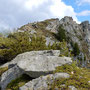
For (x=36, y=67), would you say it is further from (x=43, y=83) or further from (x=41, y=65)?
(x=43, y=83)

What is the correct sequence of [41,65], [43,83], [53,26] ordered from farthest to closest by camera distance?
1. [53,26]
2. [41,65]
3. [43,83]

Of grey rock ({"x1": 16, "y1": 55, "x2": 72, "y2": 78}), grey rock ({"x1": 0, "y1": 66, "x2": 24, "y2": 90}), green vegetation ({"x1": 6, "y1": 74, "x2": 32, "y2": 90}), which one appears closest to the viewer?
green vegetation ({"x1": 6, "y1": 74, "x2": 32, "y2": 90})

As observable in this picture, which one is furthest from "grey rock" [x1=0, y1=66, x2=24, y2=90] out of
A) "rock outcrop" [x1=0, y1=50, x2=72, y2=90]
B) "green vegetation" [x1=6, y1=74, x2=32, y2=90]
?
"green vegetation" [x1=6, y1=74, x2=32, y2=90]

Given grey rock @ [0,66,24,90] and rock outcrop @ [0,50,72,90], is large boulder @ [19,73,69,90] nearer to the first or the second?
rock outcrop @ [0,50,72,90]

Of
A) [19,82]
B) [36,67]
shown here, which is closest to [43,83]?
[36,67]

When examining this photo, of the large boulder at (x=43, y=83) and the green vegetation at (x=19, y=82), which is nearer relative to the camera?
the large boulder at (x=43, y=83)

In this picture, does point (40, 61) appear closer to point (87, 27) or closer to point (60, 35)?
point (60, 35)

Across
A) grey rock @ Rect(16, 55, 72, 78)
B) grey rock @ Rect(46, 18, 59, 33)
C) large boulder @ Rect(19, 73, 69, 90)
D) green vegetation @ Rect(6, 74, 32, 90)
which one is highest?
grey rock @ Rect(46, 18, 59, 33)

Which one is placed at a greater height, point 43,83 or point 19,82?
point 43,83

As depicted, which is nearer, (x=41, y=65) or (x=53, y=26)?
(x=41, y=65)

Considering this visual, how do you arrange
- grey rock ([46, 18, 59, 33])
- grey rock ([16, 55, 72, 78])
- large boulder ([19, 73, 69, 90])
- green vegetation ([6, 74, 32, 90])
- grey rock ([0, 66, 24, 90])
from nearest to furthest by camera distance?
1. large boulder ([19, 73, 69, 90])
2. green vegetation ([6, 74, 32, 90])
3. grey rock ([16, 55, 72, 78])
4. grey rock ([0, 66, 24, 90])
5. grey rock ([46, 18, 59, 33])

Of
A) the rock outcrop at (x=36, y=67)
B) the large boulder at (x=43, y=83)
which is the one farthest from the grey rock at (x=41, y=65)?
→ the large boulder at (x=43, y=83)

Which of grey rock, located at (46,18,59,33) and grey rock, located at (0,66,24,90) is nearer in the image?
grey rock, located at (0,66,24,90)

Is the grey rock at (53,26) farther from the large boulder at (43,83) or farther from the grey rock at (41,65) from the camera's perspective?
the large boulder at (43,83)
